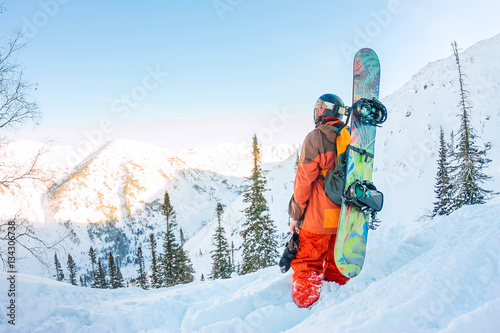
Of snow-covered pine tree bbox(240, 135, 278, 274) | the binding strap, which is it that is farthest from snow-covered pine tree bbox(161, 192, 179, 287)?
the binding strap

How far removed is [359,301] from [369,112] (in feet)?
10.6

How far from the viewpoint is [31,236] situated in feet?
25.0

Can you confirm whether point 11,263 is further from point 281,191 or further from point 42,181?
point 281,191

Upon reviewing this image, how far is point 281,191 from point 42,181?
367 feet

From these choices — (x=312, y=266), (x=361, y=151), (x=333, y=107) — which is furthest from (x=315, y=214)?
(x=333, y=107)

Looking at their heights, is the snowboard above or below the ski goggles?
below

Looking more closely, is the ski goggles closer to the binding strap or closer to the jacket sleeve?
the jacket sleeve

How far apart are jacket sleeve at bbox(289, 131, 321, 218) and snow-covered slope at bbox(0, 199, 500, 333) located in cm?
178

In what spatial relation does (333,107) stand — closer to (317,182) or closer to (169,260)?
(317,182)

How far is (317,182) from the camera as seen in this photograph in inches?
183

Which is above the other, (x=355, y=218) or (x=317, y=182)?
(x=317, y=182)

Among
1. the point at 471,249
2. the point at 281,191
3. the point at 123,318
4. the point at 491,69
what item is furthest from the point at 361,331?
the point at 281,191

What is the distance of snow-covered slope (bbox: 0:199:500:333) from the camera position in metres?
2.56

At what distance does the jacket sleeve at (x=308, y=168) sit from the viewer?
14.7 feet
